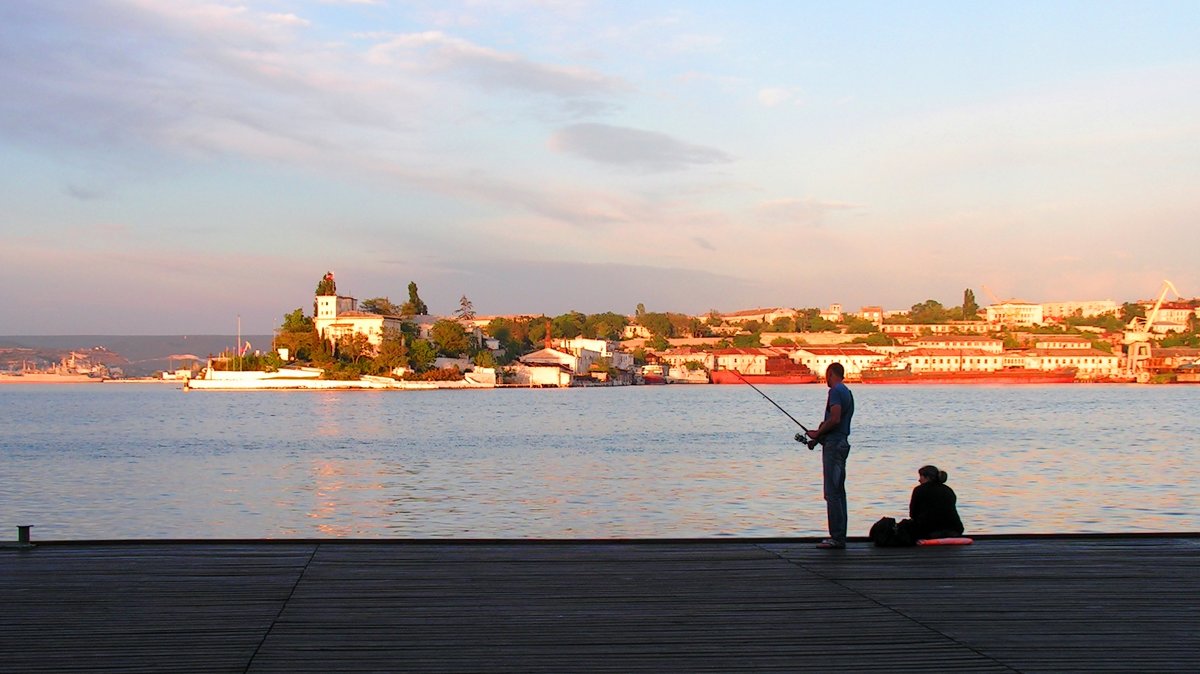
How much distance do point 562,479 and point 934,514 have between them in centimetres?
1808

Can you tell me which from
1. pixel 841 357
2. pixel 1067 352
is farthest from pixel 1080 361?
pixel 841 357

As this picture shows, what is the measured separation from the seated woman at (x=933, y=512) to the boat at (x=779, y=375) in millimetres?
A: 145083

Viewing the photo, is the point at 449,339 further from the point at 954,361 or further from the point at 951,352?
the point at 951,352

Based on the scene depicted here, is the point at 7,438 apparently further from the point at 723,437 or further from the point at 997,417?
the point at 997,417

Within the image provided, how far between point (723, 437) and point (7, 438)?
26488 millimetres

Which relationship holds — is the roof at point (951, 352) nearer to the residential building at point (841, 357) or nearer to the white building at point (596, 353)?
the residential building at point (841, 357)

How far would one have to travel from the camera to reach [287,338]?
13050cm

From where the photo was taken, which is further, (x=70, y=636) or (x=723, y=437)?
(x=723, y=437)

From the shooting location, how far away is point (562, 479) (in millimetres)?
26859

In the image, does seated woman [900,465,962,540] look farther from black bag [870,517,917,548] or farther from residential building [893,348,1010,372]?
residential building [893,348,1010,372]

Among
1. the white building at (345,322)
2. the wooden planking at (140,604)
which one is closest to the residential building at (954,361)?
the white building at (345,322)

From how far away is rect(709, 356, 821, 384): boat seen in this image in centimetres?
15804

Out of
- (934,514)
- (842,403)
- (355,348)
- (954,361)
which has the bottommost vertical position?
(954,361)

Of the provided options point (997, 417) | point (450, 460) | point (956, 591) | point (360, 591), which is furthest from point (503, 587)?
point (997, 417)
